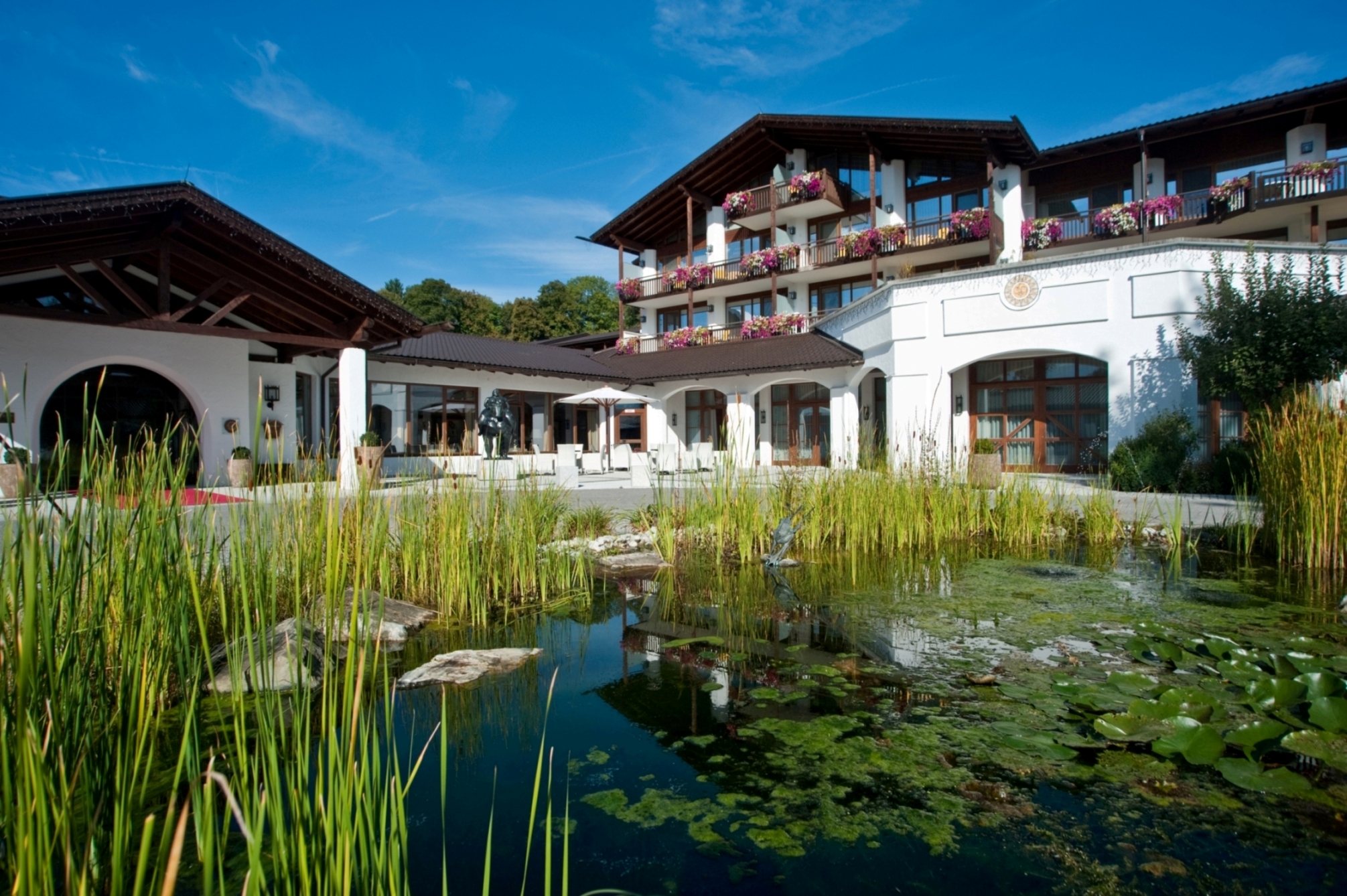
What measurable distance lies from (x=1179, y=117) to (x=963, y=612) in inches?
600

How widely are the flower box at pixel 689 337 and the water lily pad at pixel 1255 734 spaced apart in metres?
18.9

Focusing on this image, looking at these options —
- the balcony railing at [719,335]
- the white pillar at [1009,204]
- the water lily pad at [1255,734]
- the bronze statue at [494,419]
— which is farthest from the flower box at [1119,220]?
the water lily pad at [1255,734]

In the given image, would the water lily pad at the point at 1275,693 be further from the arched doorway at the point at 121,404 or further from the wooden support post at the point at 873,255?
the wooden support post at the point at 873,255

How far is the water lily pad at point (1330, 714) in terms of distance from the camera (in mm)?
2572

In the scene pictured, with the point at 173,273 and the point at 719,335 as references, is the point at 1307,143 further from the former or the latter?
the point at 173,273

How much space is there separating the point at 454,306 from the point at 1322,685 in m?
44.3

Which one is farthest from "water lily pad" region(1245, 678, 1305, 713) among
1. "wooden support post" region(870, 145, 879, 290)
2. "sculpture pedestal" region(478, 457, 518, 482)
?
"wooden support post" region(870, 145, 879, 290)

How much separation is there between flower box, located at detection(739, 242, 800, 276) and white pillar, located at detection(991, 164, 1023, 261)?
4.88 metres

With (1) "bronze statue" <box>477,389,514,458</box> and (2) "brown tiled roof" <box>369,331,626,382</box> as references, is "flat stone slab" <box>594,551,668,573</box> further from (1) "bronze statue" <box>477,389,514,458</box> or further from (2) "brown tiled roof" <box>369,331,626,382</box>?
(2) "brown tiled roof" <box>369,331,626,382</box>

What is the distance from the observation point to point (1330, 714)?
8.58ft

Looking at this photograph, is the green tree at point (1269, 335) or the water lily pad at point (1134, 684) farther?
the green tree at point (1269, 335)

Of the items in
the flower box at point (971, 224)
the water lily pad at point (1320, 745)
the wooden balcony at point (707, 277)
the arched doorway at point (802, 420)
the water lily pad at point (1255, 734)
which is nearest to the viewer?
the water lily pad at point (1320, 745)

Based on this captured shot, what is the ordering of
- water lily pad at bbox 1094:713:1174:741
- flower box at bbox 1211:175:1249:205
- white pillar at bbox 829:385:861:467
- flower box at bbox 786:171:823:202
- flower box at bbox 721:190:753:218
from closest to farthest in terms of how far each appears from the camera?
water lily pad at bbox 1094:713:1174:741 < flower box at bbox 1211:175:1249:205 < white pillar at bbox 829:385:861:467 < flower box at bbox 786:171:823:202 < flower box at bbox 721:190:753:218

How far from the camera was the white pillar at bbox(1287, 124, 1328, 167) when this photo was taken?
1477 cm
